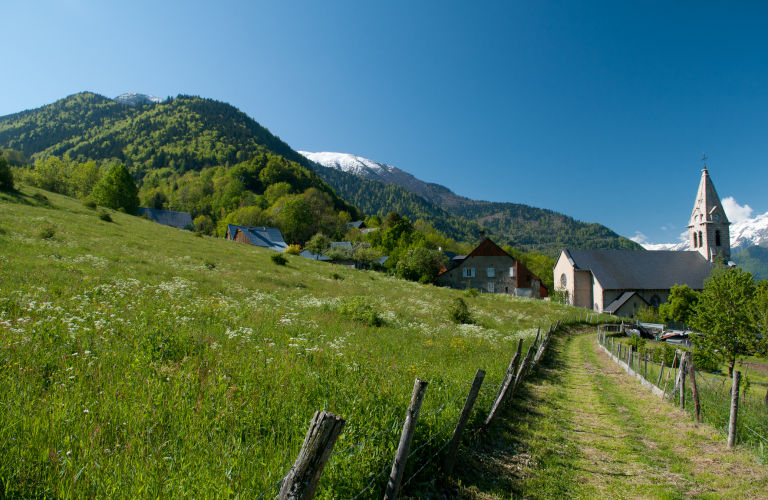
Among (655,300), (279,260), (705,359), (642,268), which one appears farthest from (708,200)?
(279,260)

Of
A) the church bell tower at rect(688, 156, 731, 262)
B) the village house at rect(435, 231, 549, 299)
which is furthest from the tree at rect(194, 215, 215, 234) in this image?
the church bell tower at rect(688, 156, 731, 262)

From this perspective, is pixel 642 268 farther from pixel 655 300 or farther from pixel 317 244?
pixel 317 244

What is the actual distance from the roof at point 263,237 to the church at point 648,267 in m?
59.6

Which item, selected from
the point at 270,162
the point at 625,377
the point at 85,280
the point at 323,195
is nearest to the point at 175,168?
the point at 270,162

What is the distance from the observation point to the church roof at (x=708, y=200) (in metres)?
63.5

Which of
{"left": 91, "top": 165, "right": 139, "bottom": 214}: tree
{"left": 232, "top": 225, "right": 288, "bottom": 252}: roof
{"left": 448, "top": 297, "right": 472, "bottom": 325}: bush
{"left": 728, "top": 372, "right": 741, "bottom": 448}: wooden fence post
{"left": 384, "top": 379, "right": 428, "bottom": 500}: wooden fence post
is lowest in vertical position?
{"left": 448, "top": 297, "right": 472, "bottom": 325}: bush

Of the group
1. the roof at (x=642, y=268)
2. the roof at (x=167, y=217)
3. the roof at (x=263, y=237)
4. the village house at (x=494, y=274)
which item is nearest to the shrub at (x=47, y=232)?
the roof at (x=263, y=237)

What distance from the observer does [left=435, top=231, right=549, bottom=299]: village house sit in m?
57.4

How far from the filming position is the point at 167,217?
7981 centimetres

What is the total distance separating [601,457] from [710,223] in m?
81.2

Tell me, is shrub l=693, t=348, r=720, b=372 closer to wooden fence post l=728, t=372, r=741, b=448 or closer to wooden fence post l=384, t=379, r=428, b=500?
wooden fence post l=728, t=372, r=741, b=448

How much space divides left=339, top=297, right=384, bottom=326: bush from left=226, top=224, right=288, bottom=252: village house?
5964cm

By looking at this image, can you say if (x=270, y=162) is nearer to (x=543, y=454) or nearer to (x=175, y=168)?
(x=175, y=168)

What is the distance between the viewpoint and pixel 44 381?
13.9 ft
